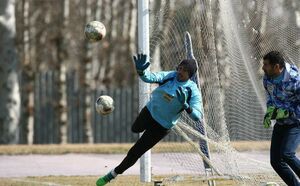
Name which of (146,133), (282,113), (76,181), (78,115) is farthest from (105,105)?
(78,115)

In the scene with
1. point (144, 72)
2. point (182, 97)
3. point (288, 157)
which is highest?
point (144, 72)

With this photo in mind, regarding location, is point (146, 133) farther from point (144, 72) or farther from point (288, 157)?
point (288, 157)

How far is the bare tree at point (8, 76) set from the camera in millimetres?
29531

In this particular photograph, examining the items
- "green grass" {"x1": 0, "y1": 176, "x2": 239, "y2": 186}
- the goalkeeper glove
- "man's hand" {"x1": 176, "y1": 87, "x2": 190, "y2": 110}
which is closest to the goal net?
"green grass" {"x1": 0, "y1": 176, "x2": 239, "y2": 186}

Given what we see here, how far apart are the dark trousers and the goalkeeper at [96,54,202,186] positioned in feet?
3.27

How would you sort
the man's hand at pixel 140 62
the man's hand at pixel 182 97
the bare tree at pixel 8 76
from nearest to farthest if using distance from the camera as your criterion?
the man's hand at pixel 182 97 → the man's hand at pixel 140 62 → the bare tree at pixel 8 76

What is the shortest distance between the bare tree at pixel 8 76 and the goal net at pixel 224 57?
15.6 metres

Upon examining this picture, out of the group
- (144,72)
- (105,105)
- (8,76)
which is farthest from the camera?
(8,76)

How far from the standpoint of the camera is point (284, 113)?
428 inches

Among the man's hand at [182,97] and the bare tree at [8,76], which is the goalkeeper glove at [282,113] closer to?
the man's hand at [182,97]

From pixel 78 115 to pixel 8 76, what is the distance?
22.2 feet

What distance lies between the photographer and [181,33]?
1443cm

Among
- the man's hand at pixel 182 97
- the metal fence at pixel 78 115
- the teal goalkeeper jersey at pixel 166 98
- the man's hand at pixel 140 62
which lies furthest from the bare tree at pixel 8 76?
the man's hand at pixel 182 97

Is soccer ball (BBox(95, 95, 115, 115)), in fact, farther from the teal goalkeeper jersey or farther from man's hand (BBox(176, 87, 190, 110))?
man's hand (BBox(176, 87, 190, 110))
